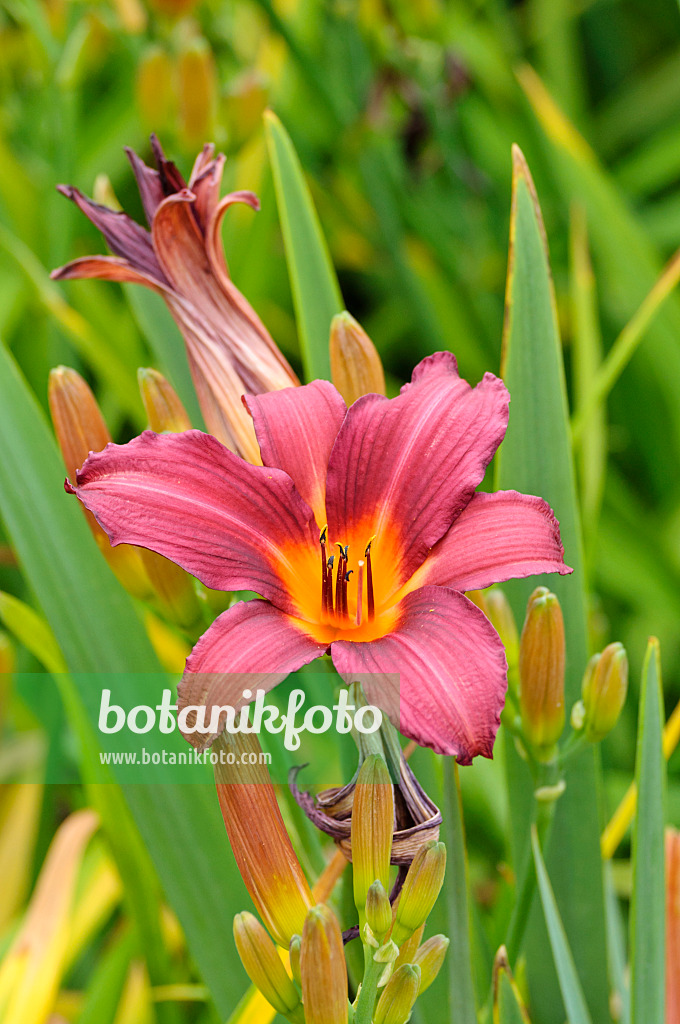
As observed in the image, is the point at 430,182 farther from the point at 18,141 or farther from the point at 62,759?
the point at 62,759

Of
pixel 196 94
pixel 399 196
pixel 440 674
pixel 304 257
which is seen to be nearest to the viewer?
pixel 440 674

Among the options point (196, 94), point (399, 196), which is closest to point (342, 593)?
point (196, 94)

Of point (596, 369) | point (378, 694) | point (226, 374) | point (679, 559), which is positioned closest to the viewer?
point (378, 694)

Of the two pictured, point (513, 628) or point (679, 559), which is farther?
point (679, 559)

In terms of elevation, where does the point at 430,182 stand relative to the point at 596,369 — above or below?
above

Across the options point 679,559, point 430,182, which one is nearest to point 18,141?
point 430,182

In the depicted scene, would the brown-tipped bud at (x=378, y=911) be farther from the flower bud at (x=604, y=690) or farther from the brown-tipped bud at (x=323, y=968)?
the flower bud at (x=604, y=690)

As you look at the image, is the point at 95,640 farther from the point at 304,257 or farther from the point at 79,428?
the point at 304,257
